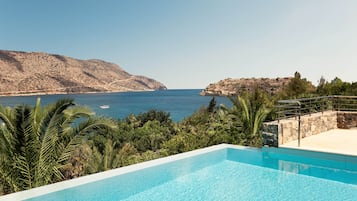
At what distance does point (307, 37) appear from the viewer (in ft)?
→ 70.9

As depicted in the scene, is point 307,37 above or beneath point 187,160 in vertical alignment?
above

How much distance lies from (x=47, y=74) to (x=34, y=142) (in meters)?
101

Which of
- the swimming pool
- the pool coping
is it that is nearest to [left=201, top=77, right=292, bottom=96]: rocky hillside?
the swimming pool

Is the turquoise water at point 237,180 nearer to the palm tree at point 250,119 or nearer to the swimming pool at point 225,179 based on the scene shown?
the swimming pool at point 225,179

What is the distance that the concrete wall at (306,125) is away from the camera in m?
8.66

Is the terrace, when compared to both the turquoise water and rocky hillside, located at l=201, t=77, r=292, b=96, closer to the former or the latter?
the turquoise water

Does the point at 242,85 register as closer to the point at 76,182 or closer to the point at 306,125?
the point at 306,125

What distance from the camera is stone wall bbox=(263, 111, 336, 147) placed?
8633mm

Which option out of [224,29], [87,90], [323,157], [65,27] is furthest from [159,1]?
[87,90]

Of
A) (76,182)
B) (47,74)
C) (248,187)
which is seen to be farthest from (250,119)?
(47,74)

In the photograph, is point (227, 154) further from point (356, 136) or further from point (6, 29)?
point (6, 29)

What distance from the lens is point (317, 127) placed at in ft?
35.2

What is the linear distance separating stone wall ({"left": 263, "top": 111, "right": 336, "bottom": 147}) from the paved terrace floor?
0.20 m

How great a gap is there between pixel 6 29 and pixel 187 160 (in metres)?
89.9
